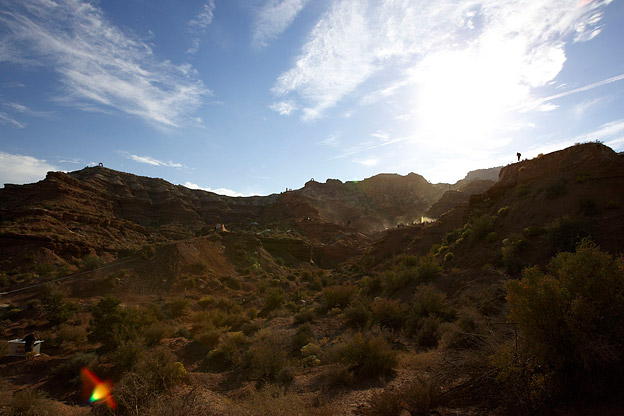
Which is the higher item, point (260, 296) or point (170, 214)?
point (170, 214)

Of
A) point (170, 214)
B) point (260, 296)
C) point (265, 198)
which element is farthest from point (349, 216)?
point (260, 296)

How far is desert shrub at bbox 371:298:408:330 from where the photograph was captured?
1206 centimetres

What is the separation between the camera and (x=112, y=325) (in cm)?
1207

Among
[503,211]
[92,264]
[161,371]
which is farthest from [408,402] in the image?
[92,264]

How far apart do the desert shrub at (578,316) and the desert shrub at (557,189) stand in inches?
660

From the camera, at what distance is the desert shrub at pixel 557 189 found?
1781cm

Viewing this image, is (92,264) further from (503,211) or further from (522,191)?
(522,191)

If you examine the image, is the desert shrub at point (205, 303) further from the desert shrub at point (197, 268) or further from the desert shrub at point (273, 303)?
the desert shrub at point (197, 268)

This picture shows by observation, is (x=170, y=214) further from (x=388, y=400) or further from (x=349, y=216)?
(x=388, y=400)

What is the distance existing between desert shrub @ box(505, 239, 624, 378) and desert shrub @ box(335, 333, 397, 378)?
3.79m

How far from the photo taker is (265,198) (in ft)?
263

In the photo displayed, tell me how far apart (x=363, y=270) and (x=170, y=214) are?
41738 millimetres

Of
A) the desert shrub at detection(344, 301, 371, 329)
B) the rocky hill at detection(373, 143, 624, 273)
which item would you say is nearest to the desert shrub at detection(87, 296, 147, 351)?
the desert shrub at detection(344, 301, 371, 329)

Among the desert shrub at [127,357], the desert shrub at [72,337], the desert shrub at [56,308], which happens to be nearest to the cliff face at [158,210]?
the desert shrub at [56,308]
